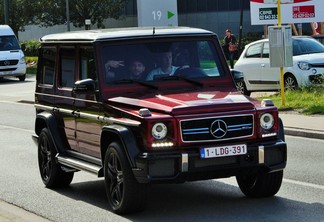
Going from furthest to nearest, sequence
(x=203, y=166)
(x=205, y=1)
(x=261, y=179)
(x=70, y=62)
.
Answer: (x=205, y=1) < (x=70, y=62) < (x=261, y=179) < (x=203, y=166)

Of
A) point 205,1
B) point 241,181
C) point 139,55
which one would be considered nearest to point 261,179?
point 241,181

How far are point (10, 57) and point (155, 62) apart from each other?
29312mm

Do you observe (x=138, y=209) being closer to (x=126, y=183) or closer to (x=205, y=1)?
(x=126, y=183)

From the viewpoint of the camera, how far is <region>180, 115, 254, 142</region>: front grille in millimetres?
7980

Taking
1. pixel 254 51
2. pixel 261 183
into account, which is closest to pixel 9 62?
pixel 254 51

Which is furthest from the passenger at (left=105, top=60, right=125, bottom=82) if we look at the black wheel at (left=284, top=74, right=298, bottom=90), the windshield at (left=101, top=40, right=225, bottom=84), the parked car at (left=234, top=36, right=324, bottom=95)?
the black wheel at (left=284, top=74, right=298, bottom=90)

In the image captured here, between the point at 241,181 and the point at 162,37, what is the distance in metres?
1.78

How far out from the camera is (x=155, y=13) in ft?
76.0

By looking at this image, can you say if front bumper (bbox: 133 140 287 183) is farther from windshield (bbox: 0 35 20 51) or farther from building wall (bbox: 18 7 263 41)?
building wall (bbox: 18 7 263 41)

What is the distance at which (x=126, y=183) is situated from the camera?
8070mm

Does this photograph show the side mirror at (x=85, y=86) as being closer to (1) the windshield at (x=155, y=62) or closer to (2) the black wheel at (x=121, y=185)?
(1) the windshield at (x=155, y=62)

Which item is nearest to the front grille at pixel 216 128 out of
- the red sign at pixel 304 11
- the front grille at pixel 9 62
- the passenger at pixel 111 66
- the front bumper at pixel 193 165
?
the front bumper at pixel 193 165

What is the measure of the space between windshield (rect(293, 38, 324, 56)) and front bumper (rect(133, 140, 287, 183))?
14355 mm

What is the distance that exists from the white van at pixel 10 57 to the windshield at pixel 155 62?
29.1 metres
